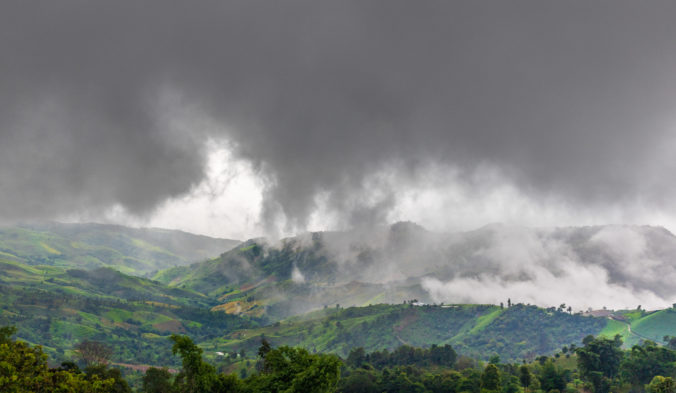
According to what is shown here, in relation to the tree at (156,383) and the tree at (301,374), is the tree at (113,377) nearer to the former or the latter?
the tree at (156,383)

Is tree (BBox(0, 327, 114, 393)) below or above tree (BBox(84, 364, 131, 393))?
above

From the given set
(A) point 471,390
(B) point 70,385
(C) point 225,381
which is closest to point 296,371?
(C) point 225,381

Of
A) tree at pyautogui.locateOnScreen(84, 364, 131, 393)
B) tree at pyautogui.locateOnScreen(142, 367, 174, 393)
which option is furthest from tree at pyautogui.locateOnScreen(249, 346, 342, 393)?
tree at pyautogui.locateOnScreen(142, 367, 174, 393)

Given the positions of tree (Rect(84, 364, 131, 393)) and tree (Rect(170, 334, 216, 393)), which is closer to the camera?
tree (Rect(170, 334, 216, 393))

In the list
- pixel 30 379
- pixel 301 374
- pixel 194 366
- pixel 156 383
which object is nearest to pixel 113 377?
pixel 156 383

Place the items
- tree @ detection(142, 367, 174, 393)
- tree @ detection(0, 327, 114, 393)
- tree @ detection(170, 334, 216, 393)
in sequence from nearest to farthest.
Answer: tree @ detection(0, 327, 114, 393) < tree @ detection(170, 334, 216, 393) < tree @ detection(142, 367, 174, 393)

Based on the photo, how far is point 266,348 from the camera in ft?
591

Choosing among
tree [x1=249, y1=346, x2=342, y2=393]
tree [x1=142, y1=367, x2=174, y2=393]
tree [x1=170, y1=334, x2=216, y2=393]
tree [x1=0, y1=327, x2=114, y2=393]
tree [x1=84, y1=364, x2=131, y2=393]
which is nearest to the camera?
tree [x1=0, y1=327, x2=114, y2=393]

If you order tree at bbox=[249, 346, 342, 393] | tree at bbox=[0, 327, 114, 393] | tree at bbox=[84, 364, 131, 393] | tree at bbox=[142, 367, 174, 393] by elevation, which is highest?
tree at bbox=[0, 327, 114, 393]

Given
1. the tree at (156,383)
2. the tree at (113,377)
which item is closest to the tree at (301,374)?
the tree at (113,377)

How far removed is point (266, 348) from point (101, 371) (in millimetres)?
61052

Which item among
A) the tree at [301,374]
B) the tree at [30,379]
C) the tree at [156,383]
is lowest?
the tree at [156,383]

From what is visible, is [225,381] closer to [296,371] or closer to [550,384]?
[296,371]

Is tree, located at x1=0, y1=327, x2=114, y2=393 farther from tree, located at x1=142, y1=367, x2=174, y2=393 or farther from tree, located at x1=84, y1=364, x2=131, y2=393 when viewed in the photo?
tree, located at x1=142, y1=367, x2=174, y2=393
